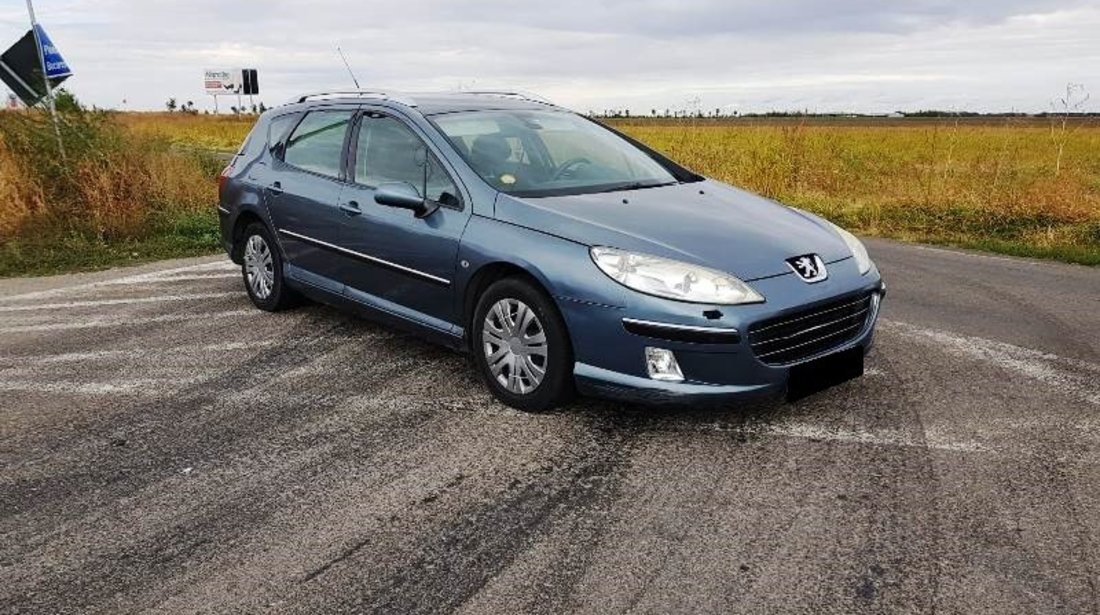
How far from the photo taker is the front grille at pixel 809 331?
3.81 metres

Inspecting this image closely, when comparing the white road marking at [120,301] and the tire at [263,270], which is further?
the white road marking at [120,301]

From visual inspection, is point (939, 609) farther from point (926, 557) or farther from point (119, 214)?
point (119, 214)

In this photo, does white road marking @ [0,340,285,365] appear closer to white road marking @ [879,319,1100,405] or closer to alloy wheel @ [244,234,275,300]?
alloy wheel @ [244,234,275,300]

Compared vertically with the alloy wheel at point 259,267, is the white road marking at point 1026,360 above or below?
below

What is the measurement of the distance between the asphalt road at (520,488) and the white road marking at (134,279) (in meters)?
2.18

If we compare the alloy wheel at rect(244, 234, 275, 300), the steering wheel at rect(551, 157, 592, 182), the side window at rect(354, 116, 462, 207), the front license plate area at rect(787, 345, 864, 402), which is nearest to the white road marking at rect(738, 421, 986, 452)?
the front license plate area at rect(787, 345, 864, 402)

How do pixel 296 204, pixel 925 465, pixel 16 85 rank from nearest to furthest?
pixel 925 465
pixel 296 204
pixel 16 85

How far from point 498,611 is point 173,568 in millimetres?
1123

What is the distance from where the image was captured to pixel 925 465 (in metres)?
3.65

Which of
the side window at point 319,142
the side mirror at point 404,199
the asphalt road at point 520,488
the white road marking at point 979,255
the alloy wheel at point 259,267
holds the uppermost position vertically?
the side window at point 319,142

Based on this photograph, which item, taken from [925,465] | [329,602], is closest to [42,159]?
[329,602]

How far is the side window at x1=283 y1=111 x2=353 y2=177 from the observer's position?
5500 millimetres

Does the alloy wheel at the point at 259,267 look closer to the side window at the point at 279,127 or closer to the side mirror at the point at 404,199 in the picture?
the side window at the point at 279,127

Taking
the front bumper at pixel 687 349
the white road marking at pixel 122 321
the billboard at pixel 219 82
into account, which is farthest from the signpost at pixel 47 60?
the billboard at pixel 219 82
